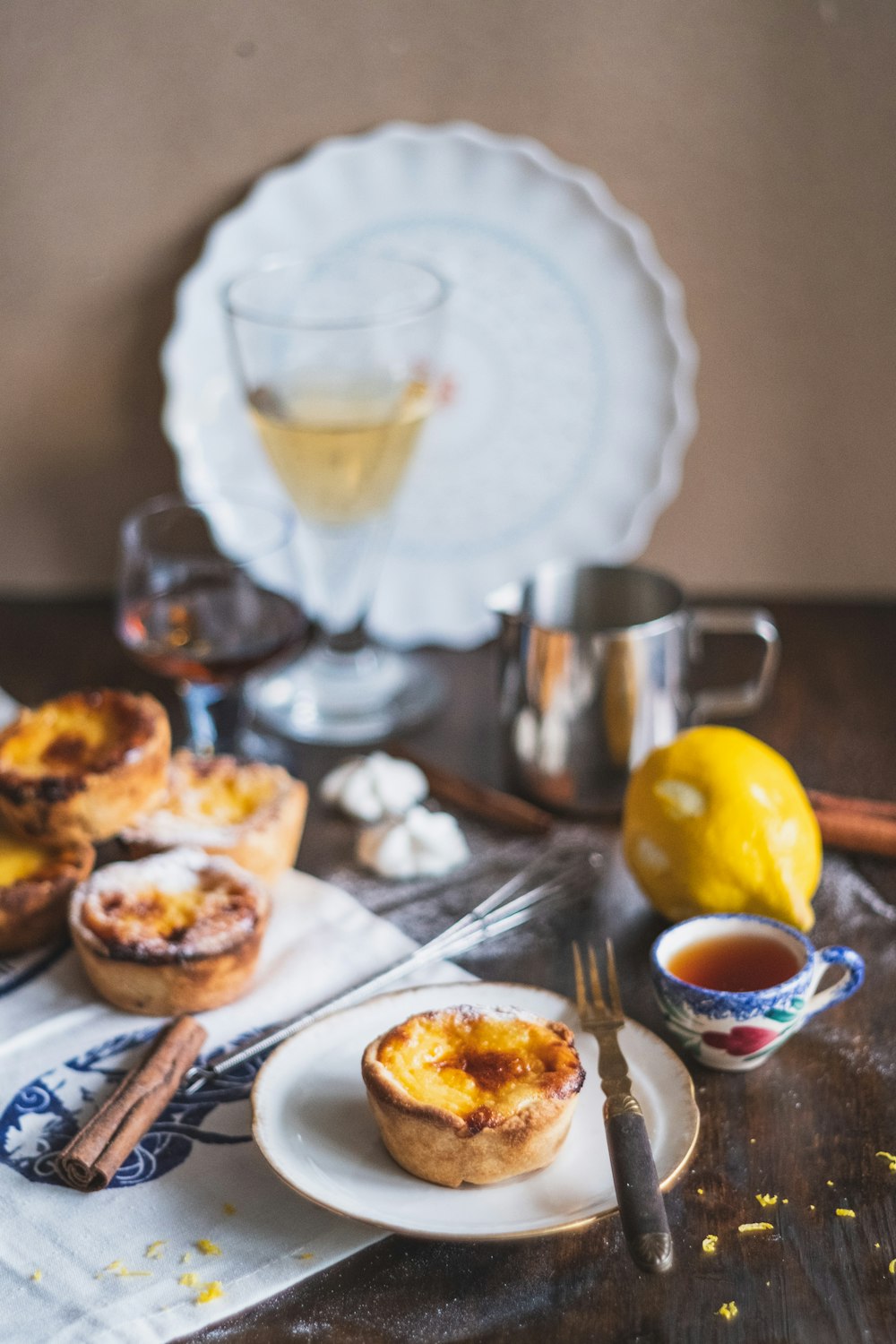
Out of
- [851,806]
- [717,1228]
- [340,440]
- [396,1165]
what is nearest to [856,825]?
[851,806]

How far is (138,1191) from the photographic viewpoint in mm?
936

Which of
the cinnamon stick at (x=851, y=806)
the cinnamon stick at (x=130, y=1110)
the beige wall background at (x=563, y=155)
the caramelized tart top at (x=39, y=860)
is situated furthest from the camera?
the beige wall background at (x=563, y=155)

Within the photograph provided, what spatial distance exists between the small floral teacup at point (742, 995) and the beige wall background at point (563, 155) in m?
0.87

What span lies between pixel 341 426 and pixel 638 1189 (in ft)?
3.19

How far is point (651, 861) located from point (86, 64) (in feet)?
3.94

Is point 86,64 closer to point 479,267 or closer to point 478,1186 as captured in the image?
point 479,267

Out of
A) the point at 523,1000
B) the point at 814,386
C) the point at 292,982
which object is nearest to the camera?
the point at 523,1000

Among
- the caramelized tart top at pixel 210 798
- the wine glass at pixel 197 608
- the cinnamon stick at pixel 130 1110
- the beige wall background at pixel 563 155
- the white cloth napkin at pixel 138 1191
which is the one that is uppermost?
the beige wall background at pixel 563 155

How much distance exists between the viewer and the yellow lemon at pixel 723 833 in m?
1.14

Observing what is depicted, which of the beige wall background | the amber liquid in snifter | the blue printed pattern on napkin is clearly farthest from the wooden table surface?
the beige wall background

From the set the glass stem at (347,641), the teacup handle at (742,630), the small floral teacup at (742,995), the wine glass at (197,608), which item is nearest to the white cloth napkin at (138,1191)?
the small floral teacup at (742,995)

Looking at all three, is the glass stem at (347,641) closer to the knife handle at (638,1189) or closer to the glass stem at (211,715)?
the glass stem at (211,715)

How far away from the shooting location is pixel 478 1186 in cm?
89

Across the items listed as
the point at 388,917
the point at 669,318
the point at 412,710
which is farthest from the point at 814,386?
the point at 388,917
